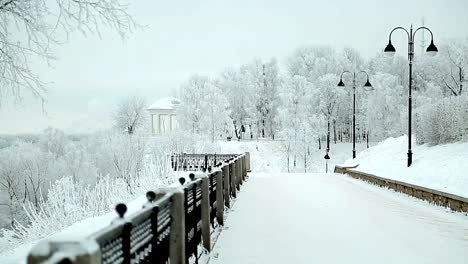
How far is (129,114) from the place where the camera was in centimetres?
9388

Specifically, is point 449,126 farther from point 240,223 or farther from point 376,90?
point 376,90

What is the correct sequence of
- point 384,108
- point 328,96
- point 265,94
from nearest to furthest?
1. point 384,108
2. point 328,96
3. point 265,94

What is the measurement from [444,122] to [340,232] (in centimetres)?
1402

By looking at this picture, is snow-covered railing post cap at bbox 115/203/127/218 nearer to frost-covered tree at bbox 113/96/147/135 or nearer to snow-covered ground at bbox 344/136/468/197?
snow-covered ground at bbox 344/136/468/197

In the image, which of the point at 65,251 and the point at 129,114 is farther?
the point at 129,114

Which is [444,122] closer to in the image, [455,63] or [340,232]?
[340,232]

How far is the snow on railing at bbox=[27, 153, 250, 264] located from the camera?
2.36 meters

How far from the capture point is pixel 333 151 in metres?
67.4

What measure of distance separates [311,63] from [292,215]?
64162mm

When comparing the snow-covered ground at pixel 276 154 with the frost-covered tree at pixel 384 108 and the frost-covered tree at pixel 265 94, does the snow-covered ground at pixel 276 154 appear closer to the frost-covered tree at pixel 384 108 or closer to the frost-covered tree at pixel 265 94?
the frost-covered tree at pixel 384 108

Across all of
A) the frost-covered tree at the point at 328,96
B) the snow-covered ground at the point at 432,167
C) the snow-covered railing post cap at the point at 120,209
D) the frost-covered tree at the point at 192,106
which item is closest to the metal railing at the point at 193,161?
the snow-covered ground at the point at 432,167

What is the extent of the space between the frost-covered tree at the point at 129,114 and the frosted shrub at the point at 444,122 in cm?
7419

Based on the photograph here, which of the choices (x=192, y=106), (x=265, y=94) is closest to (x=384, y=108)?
(x=265, y=94)

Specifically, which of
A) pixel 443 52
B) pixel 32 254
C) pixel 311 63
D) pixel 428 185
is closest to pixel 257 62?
pixel 311 63
